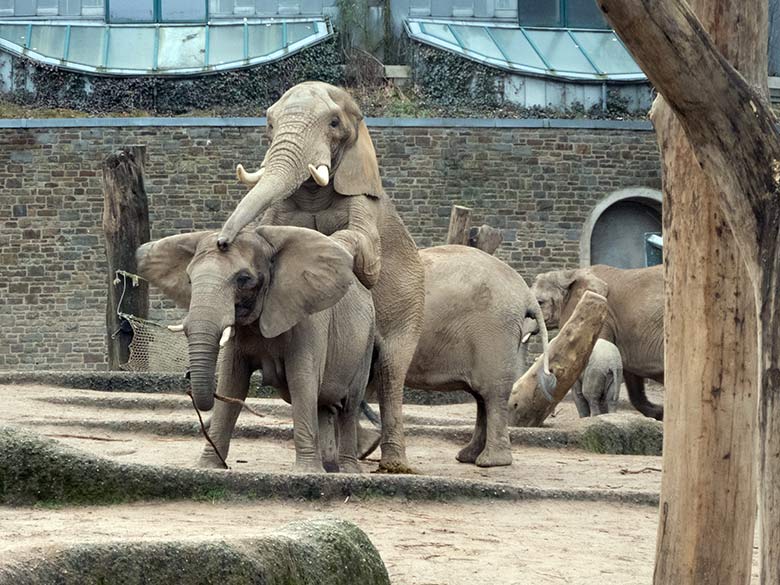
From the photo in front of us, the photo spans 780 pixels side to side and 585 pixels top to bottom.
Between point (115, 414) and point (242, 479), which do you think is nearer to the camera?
point (242, 479)

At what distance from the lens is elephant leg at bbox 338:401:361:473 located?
10766mm

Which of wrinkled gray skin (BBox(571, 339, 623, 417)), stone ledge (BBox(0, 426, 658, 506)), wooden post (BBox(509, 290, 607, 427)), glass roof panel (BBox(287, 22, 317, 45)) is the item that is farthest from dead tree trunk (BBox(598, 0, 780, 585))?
glass roof panel (BBox(287, 22, 317, 45))

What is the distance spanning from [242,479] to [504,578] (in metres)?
1.64

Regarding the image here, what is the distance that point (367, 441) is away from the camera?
12.1 meters

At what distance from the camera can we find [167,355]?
18781mm

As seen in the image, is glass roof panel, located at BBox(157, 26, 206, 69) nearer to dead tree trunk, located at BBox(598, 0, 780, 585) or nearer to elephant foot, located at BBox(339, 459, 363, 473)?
elephant foot, located at BBox(339, 459, 363, 473)

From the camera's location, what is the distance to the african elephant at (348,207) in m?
10.4

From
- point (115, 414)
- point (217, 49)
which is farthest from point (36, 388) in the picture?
point (217, 49)

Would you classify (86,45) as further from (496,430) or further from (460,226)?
(496,430)

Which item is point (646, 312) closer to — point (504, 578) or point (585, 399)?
point (585, 399)

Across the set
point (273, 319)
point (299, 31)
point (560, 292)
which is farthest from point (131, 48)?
point (273, 319)

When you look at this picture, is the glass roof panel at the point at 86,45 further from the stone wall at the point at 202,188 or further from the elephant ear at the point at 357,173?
the elephant ear at the point at 357,173

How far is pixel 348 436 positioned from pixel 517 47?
24923 mm

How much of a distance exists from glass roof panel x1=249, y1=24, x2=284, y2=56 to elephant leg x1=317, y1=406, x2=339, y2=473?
2385 cm
